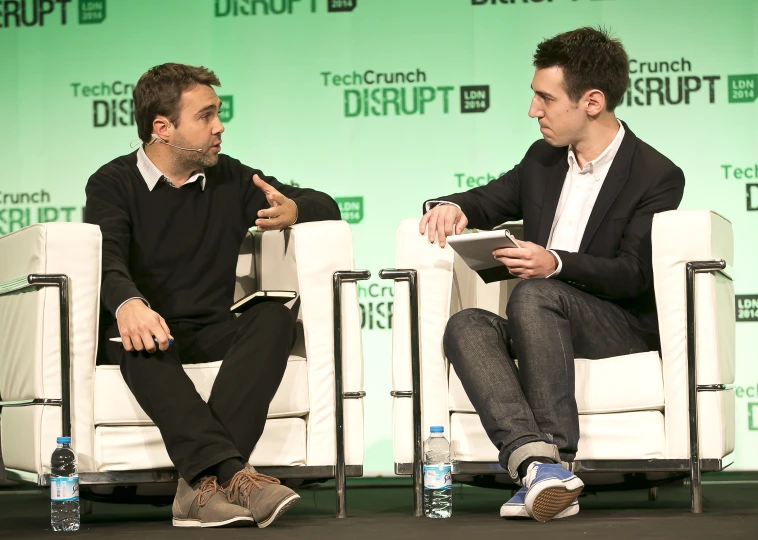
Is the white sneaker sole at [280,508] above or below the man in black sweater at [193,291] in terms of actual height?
below

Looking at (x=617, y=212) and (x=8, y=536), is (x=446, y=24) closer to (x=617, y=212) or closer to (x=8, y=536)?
(x=617, y=212)

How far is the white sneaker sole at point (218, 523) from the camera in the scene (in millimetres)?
2488

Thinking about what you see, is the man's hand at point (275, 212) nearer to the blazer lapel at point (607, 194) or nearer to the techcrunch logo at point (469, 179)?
the blazer lapel at point (607, 194)

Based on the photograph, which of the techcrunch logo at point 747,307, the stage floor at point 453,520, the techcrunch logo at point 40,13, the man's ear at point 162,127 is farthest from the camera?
the techcrunch logo at point 40,13

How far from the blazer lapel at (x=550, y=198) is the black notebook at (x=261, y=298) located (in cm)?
69

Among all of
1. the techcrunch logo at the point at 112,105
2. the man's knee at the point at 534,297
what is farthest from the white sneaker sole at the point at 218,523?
the techcrunch logo at the point at 112,105

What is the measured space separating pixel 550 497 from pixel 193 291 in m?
1.13

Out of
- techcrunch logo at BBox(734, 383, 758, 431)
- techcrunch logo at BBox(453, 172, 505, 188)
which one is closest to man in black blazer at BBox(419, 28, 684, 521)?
techcrunch logo at BBox(453, 172, 505, 188)

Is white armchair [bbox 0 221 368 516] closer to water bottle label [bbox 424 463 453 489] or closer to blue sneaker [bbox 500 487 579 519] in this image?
water bottle label [bbox 424 463 453 489]

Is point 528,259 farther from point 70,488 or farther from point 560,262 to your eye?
point 70,488

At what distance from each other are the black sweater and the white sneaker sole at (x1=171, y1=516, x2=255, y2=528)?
580mm

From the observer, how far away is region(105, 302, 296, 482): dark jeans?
2545mm

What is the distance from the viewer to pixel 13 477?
285 centimetres

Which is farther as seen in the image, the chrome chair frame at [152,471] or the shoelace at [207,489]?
the chrome chair frame at [152,471]
